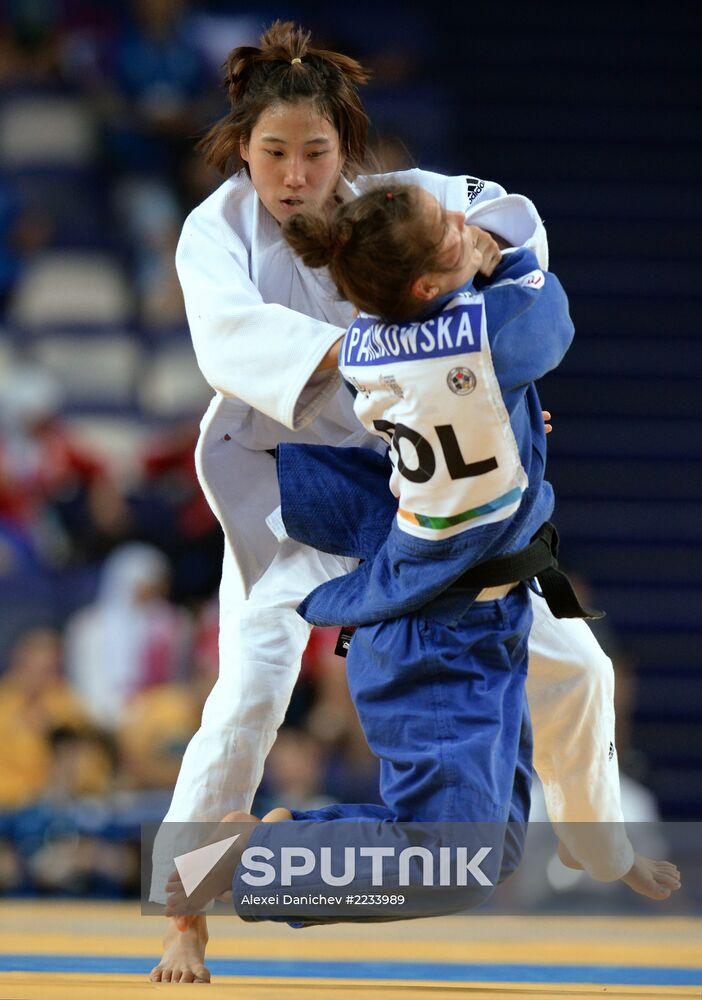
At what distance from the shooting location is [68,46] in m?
8.90

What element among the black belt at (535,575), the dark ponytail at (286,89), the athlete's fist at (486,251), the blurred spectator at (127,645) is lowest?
the blurred spectator at (127,645)

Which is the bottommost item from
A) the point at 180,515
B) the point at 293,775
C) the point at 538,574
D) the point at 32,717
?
the point at 293,775

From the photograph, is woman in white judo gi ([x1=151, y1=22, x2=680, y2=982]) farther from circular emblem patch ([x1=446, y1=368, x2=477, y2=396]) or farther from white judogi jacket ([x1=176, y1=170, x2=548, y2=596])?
circular emblem patch ([x1=446, y1=368, x2=477, y2=396])

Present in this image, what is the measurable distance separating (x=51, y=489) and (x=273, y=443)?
4.25m

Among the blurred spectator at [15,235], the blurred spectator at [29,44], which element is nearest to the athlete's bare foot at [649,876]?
the blurred spectator at [15,235]

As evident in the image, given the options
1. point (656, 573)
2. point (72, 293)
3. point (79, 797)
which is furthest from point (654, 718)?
point (72, 293)

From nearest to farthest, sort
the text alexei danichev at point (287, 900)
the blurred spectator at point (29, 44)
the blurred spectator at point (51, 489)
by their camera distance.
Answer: the text alexei danichev at point (287, 900), the blurred spectator at point (51, 489), the blurred spectator at point (29, 44)

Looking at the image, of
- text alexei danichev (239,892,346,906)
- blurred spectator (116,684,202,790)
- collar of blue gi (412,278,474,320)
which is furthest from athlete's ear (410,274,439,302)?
blurred spectator (116,684,202,790)

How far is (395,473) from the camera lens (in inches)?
99.7

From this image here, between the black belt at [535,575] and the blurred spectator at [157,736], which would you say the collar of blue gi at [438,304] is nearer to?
the black belt at [535,575]

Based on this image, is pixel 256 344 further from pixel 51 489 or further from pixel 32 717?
pixel 51 489

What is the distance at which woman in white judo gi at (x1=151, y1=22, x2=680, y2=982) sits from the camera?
274cm

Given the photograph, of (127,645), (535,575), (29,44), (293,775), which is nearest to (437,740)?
(535,575)

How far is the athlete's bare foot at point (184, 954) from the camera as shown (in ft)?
8.89
